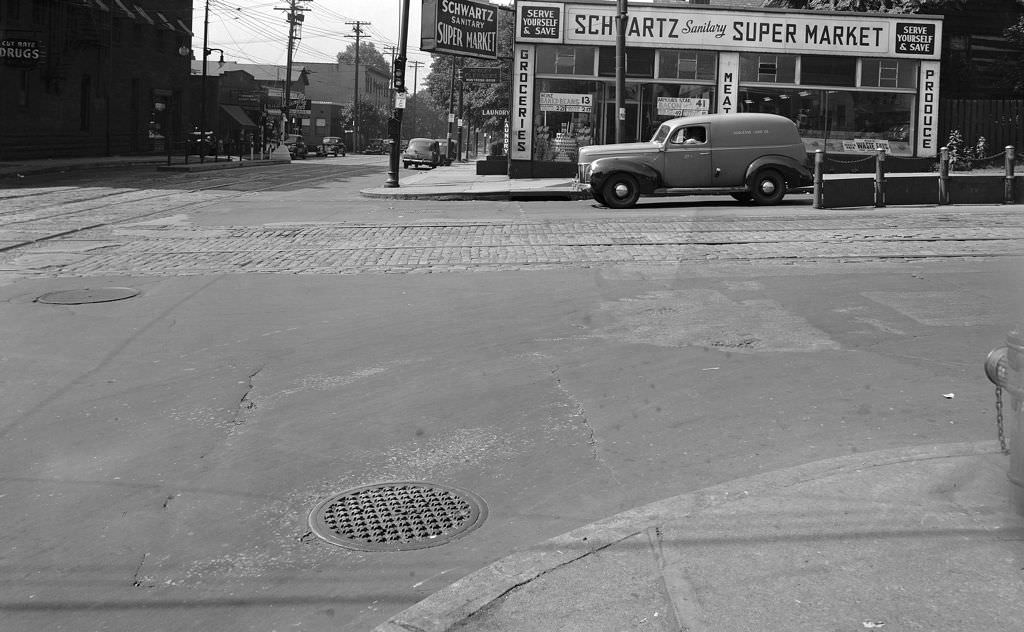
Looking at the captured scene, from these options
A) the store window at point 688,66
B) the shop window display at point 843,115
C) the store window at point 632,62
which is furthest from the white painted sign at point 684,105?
the shop window display at point 843,115

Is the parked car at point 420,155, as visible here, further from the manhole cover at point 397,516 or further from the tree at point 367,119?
the tree at point 367,119

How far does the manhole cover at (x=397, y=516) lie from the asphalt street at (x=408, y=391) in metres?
0.10

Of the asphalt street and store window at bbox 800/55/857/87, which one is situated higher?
store window at bbox 800/55/857/87

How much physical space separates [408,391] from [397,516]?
7.53 feet

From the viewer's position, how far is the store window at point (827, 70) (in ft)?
111

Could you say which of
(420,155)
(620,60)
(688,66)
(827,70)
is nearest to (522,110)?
(688,66)

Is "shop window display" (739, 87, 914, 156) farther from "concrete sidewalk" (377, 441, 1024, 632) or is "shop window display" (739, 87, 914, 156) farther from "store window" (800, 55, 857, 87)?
"concrete sidewalk" (377, 441, 1024, 632)

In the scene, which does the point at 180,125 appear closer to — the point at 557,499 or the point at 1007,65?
the point at 1007,65

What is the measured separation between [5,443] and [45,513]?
1289 millimetres

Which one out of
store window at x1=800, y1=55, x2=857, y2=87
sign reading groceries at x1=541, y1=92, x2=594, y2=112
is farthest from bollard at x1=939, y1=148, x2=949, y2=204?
sign reading groceries at x1=541, y1=92, x2=594, y2=112

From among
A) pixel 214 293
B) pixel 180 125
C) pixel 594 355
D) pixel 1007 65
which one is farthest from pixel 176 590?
pixel 180 125

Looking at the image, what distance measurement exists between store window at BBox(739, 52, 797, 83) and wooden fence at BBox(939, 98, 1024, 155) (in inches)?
→ 206

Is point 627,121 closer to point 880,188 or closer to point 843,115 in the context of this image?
point 843,115

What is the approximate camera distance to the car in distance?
22.1 meters
